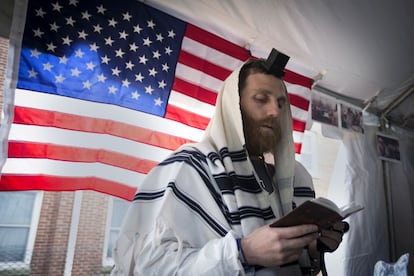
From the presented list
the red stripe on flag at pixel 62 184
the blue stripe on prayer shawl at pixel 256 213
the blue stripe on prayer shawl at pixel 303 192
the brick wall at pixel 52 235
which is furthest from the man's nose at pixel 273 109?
the brick wall at pixel 52 235

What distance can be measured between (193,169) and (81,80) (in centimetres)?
66

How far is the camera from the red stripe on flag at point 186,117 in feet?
4.62

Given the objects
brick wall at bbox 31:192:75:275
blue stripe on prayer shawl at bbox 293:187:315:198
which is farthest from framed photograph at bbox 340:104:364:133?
brick wall at bbox 31:192:75:275

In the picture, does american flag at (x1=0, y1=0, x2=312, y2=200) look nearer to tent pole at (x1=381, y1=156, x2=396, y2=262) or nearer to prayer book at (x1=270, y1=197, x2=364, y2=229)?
prayer book at (x1=270, y1=197, x2=364, y2=229)

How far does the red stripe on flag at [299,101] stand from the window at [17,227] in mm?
1572

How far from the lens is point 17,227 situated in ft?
4.51

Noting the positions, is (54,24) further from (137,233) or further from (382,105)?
(382,105)

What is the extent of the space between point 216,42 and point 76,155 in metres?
0.93

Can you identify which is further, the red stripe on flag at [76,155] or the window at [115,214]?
the window at [115,214]

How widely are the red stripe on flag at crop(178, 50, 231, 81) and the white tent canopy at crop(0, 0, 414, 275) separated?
7.5 inches

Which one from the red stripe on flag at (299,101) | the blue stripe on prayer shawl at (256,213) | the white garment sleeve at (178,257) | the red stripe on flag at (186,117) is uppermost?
the red stripe on flag at (299,101)

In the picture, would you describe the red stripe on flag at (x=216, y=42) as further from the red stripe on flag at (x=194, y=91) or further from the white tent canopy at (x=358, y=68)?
the red stripe on flag at (x=194, y=91)

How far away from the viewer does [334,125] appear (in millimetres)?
1952

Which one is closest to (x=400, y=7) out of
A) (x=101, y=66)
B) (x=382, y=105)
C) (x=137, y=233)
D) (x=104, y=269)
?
(x=382, y=105)
